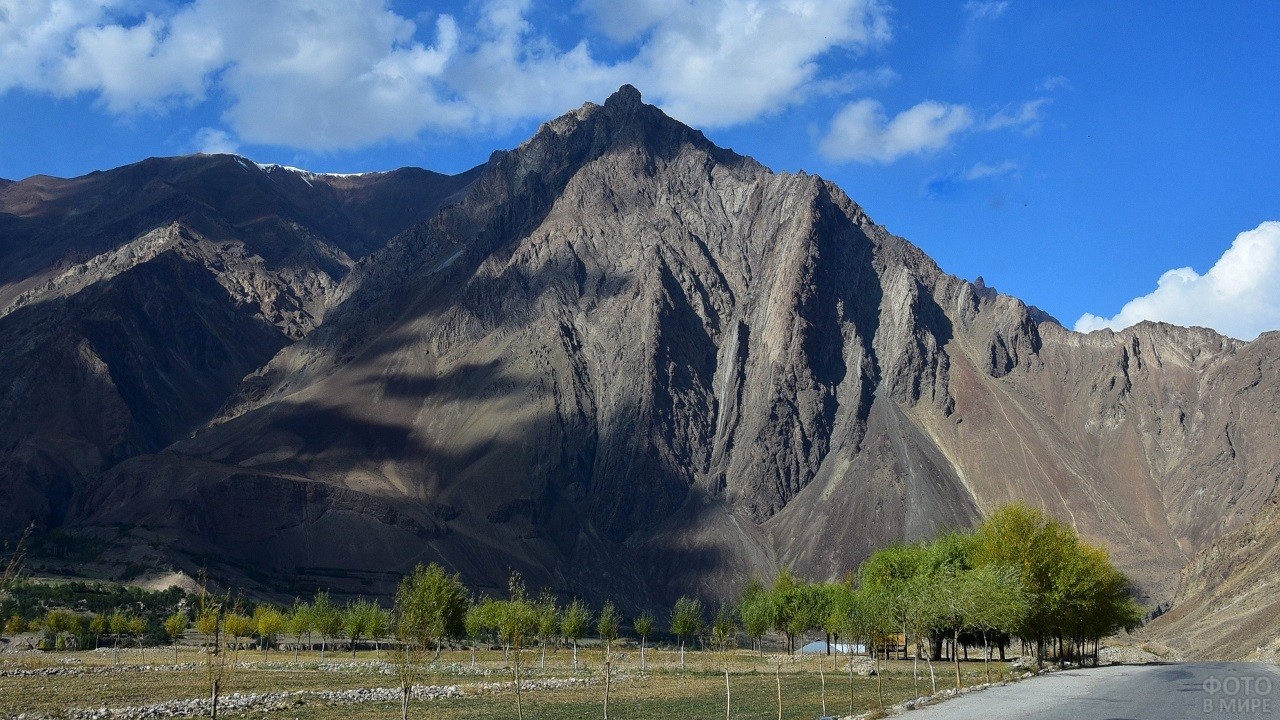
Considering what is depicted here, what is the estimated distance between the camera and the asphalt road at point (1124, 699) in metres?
38.1

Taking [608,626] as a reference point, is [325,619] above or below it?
below

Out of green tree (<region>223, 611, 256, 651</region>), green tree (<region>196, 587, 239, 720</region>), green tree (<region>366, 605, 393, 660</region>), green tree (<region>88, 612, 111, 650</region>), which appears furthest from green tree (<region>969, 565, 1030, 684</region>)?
green tree (<region>88, 612, 111, 650</region>)

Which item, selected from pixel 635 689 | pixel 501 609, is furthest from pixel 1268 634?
pixel 501 609

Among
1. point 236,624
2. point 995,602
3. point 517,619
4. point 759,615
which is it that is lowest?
point 759,615

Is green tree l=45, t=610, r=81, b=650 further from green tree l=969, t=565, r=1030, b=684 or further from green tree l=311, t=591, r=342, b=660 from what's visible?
green tree l=969, t=565, r=1030, b=684

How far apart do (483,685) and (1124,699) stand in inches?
1644

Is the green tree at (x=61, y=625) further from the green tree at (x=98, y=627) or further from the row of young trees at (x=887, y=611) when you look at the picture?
the green tree at (x=98, y=627)

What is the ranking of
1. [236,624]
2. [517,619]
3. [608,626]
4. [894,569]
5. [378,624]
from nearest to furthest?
1. [517,619]
2. [608,626]
3. [236,624]
4. [894,569]
5. [378,624]

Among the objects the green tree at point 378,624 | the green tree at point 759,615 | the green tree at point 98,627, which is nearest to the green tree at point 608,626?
the green tree at point 759,615

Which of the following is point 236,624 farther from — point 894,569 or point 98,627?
point 894,569

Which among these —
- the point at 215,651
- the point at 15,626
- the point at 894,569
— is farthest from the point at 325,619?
the point at 215,651

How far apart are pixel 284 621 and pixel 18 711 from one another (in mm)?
72283

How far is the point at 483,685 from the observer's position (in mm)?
72000

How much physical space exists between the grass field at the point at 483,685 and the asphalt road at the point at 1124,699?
5.51 metres
